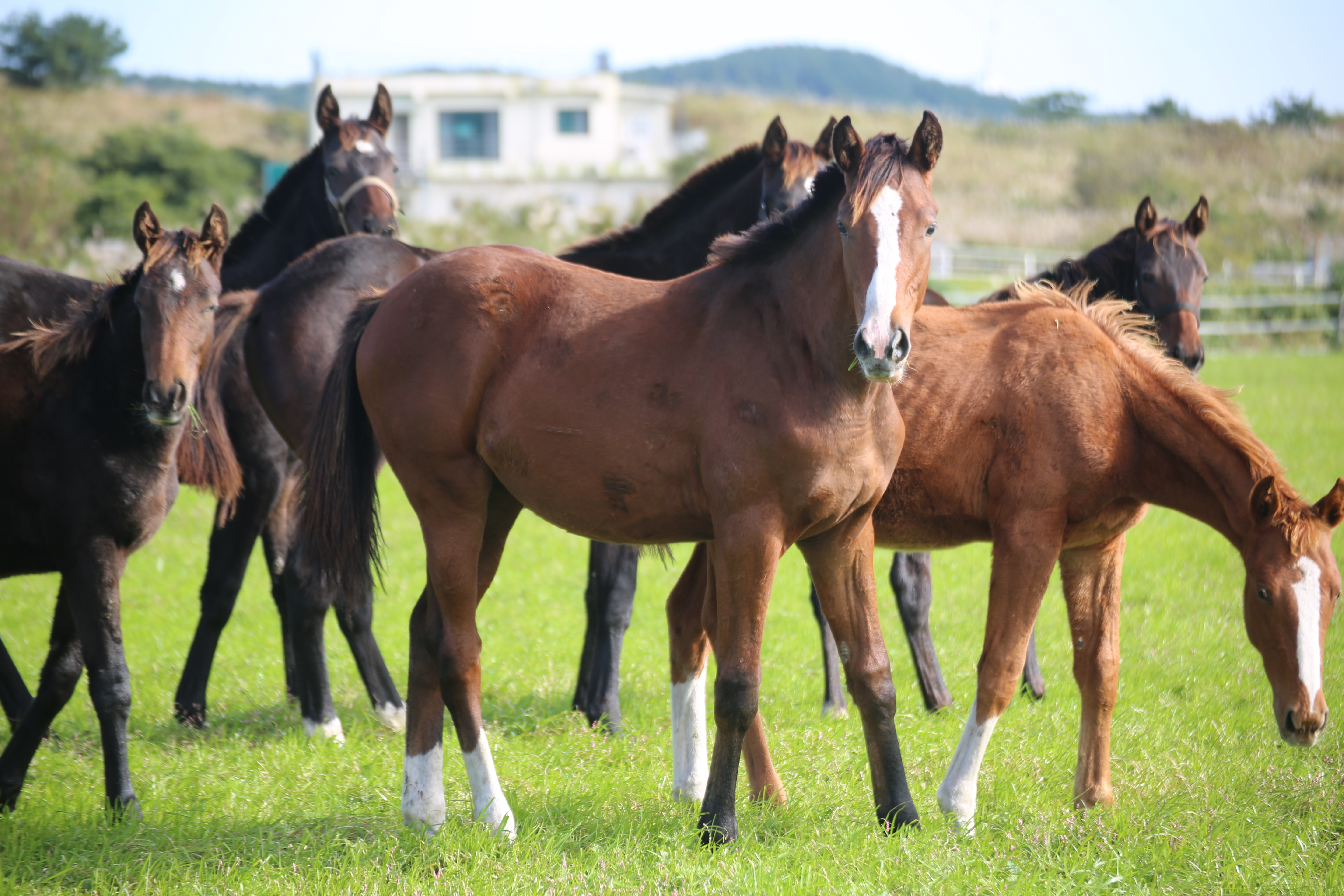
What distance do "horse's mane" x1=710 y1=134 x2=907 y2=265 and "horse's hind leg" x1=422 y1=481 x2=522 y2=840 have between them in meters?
1.20

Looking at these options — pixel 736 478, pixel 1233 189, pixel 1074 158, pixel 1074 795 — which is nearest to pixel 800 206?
pixel 736 478

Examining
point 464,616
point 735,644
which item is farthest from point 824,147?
point 464,616

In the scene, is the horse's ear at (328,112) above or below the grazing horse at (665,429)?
above

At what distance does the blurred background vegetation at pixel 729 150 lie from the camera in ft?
93.6

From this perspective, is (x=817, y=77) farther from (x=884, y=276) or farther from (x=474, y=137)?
(x=884, y=276)

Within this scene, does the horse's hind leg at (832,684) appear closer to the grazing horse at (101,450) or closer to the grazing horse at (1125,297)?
the grazing horse at (1125,297)

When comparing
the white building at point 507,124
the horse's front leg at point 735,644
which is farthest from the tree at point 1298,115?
the horse's front leg at point 735,644

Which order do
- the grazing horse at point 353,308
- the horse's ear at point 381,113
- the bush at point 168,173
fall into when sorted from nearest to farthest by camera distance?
the grazing horse at point 353,308, the horse's ear at point 381,113, the bush at point 168,173

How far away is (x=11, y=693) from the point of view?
4.69 m

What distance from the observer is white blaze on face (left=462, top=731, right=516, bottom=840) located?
3.52 meters

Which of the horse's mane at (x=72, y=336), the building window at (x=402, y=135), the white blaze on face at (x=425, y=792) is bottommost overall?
the white blaze on face at (x=425, y=792)

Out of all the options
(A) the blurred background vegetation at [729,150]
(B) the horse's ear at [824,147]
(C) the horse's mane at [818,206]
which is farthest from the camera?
(A) the blurred background vegetation at [729,150]

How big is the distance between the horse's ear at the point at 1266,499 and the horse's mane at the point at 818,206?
1665 millimetres

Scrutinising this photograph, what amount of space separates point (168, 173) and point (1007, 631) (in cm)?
3595
